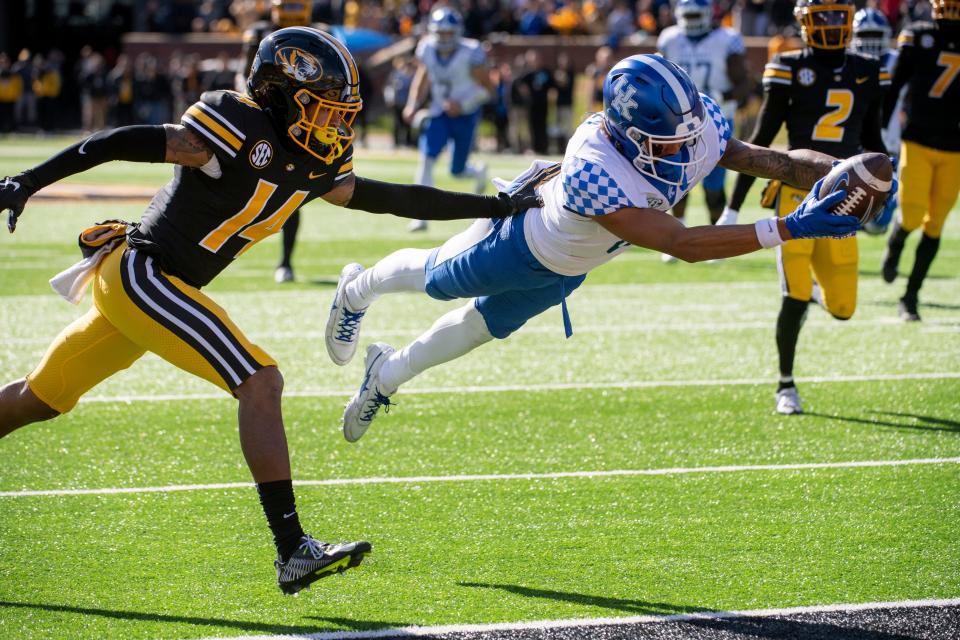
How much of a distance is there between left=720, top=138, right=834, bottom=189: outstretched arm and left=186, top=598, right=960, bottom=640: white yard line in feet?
4.93

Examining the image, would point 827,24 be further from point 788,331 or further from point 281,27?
point 281,27

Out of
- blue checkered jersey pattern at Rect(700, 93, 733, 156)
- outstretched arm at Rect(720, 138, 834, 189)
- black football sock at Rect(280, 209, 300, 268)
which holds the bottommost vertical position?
black football sock at Rect(280, 209, 300, 268)

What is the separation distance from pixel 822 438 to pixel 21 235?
8.71 meters

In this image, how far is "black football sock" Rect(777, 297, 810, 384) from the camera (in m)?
5.86

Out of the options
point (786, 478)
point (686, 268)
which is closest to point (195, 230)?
point (786, 478)

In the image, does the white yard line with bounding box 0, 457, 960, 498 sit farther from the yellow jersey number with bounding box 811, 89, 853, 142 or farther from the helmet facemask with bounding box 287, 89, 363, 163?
the yellow jersey number with bounding box 811, 89, 853, 142

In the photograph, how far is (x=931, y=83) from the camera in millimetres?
7727

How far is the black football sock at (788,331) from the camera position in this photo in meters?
5.86

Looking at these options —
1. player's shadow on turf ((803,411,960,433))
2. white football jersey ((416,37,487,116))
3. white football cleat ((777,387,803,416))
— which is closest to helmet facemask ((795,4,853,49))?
white football cleat ((777,387,803,416))

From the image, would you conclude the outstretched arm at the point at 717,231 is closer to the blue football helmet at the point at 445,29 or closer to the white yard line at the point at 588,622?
the white yard line at the point at 588,622

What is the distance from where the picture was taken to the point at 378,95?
27422mm

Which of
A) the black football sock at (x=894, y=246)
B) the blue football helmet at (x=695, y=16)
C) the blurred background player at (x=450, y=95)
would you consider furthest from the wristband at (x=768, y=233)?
the blurred background player at (x=450, y=95)

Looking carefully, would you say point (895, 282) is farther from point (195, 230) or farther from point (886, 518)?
point (195, 230)

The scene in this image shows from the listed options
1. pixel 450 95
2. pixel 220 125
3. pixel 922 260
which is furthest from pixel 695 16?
pixel 220 125
